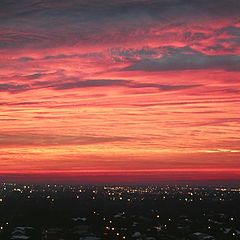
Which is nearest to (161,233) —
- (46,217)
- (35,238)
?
(35,238)

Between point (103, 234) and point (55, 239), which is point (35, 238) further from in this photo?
point (103, 234)

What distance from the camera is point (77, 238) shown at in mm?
104250

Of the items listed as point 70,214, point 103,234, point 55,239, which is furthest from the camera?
point 70,214

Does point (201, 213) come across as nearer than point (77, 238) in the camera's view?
No

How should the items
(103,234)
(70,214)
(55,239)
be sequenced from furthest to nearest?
1. (70,214)
2. (103,234)
3. (55,239)

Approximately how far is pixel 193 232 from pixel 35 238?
3550cm

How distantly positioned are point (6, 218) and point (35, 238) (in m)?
41.2

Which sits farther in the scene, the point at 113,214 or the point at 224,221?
the point at 113,214

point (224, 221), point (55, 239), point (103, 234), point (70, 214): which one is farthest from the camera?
point (70, 214)

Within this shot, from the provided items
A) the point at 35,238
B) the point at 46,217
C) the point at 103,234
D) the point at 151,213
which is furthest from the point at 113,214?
the point at 35,238

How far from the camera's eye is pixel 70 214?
156250 millimetres

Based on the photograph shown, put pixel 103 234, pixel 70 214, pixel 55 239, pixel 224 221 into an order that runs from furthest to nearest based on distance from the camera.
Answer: pixel 70 214, pixel 224 221, pixel 103 234, pixel 55 239

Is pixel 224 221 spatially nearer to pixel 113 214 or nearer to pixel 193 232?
pixel 193 232

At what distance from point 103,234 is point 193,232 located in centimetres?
2034
